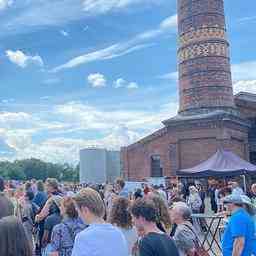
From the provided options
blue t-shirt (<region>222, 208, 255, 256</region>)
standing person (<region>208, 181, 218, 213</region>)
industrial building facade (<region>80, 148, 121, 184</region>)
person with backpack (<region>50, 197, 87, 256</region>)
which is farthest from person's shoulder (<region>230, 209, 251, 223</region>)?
industrial building facade (<region>80, 148, 121, 184</region>)

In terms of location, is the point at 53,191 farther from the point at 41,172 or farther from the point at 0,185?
the point at 41,172

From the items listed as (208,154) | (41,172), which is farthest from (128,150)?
(41,172)

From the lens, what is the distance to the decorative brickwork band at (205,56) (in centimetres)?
3133

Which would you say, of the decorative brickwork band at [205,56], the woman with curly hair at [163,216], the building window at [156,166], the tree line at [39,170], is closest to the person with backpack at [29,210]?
the woman with curly hair at [163,216]

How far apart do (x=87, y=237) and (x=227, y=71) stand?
29.8m

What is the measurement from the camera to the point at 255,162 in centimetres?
3422

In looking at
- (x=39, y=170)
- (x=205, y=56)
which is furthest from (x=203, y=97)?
(x=39, y=170)

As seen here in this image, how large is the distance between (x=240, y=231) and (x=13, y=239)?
3.65m

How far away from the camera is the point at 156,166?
1364 inches

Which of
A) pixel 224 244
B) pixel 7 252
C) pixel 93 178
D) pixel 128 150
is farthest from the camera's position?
pixel 93 178

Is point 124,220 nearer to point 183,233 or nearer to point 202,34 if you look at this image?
point 183,233

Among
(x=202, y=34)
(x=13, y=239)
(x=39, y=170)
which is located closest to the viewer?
(x=13, y=239)

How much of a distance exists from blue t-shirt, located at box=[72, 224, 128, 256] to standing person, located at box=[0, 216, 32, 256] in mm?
1028

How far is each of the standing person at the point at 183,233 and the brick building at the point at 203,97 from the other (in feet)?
80.6
